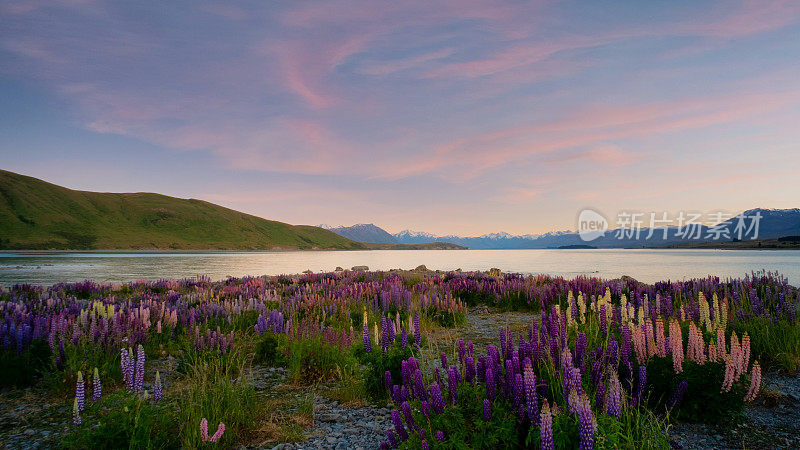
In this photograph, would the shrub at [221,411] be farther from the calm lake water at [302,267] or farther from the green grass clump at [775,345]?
the calm lake water at [302,267]

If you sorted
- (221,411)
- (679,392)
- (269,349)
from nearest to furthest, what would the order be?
(679,392)
(221,411)
(269,349)

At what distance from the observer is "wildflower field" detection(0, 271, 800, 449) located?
117 inches

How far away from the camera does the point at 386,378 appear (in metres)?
4.35

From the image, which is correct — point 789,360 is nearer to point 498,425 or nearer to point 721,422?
point 721,422

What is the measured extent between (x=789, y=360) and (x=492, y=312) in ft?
24.5

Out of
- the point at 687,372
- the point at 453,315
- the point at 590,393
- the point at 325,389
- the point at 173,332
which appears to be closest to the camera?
the point at 590,393

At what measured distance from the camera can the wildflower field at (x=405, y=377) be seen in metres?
2.98

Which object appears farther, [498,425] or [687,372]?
[687,372]

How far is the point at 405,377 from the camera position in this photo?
12.0ft

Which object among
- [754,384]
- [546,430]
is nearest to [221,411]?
[546,430]

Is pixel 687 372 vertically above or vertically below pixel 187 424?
above

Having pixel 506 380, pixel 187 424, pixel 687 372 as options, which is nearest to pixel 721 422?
pixel 687 372

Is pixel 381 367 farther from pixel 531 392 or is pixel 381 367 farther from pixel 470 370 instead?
pixel 531 392

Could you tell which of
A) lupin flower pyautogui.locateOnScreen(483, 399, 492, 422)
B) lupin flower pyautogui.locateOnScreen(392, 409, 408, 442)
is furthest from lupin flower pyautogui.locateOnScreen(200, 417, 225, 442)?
lupin flower pyautogui.locateOnScreen(483, 399, 492, 422)
